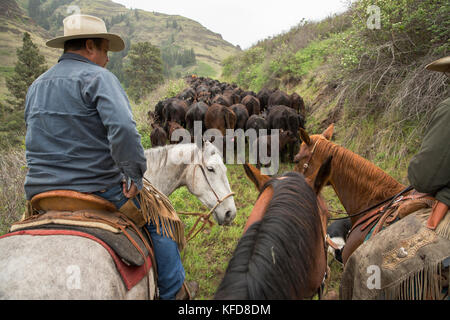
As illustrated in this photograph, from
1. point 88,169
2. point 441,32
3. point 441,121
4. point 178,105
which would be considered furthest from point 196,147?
point 178,105

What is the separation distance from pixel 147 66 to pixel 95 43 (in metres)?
29.7

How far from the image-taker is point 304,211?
54.2 inches

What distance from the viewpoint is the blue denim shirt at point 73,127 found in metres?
1.58

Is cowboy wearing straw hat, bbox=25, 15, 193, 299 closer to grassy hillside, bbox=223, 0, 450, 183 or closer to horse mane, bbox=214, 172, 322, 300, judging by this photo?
horse mane, bbox=214, 172, 322, 300

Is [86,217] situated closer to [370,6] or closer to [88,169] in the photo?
[88,169]

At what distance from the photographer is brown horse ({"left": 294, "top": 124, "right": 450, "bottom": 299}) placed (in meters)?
1.52

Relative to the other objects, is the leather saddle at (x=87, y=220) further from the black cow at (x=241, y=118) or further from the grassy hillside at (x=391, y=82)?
the black cow at (x=241, y=118)

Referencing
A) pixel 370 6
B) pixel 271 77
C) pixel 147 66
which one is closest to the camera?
pixel 370 6

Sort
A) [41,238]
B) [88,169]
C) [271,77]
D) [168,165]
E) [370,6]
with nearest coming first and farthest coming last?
[41,238] < [88,169] < [168,165] < [370,6] < [271,77]

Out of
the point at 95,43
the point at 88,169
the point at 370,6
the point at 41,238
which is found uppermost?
the point at 370,6

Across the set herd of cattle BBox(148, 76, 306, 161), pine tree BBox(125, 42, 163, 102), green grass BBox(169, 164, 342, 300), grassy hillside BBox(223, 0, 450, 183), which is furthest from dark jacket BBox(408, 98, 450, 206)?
pine tree BBox(125, 42, 163, 102)

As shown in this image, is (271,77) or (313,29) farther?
(313,29)

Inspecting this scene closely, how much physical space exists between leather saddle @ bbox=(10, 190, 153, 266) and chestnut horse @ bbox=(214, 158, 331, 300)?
78cm

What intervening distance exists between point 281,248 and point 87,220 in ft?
4.03
